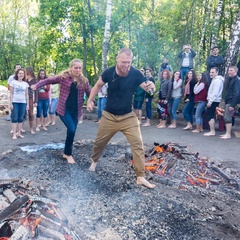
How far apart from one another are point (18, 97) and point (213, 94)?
5753 millimetres

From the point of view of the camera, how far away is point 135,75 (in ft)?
15.5

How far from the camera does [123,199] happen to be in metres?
4.14

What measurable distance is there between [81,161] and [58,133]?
312 centimetres

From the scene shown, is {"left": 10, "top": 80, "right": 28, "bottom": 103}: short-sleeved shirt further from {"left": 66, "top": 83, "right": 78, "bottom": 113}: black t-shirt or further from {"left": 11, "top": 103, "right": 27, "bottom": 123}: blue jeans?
{"left": 66, "top": 83, "right": 78, "bottom": 113}: black t-shirt

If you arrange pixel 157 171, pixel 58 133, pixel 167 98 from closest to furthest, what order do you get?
pixel 157 171 < pixel 58 133 < pixel 167 98

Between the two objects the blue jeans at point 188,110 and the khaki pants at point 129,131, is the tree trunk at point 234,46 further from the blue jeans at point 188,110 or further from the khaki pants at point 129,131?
the khaki pants at point 129,131

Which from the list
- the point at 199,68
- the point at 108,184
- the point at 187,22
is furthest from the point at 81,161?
the point at 187,22

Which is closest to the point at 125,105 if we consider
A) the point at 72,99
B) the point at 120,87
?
the point at 120,87

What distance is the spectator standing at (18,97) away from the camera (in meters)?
7.62

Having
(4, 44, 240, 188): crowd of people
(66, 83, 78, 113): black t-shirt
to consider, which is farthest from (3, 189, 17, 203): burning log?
(66, 83, 78, 113): black t-shirt

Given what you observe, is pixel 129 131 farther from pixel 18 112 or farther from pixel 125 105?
pixel 18 112

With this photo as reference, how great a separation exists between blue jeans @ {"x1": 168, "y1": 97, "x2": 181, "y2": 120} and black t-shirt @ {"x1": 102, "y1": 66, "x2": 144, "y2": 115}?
5.36 metres

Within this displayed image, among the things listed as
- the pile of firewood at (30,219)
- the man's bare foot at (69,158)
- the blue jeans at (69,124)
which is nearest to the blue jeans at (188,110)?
the blue jeans at (69,124)

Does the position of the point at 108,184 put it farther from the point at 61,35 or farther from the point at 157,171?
the point at 61,35
